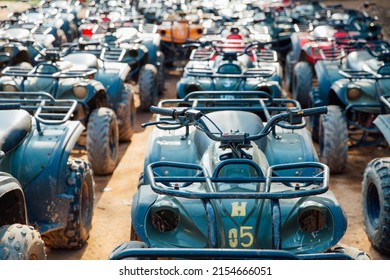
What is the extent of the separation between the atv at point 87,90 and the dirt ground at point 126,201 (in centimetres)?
28

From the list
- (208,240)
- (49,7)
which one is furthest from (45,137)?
(49,7)

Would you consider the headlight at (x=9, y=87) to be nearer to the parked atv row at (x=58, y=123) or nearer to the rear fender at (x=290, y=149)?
the parked atv row at (x=58, y=123)

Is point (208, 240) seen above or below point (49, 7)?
above

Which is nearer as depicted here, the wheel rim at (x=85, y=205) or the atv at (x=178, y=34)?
the wheel rim at (x=85, y=205)

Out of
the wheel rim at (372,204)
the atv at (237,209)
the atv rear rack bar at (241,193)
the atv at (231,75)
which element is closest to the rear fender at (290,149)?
the atv at (237,209)

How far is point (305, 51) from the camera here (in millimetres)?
10992

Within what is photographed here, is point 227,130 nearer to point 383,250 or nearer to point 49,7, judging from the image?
point 383,250

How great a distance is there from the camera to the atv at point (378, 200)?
18.0 feet

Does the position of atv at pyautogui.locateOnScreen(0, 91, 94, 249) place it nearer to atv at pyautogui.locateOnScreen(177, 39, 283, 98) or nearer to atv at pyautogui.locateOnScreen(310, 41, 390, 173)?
atv at pyautogui.locateOnScreen(177, 39, 283, 98)

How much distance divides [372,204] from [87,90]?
3384 millimetres

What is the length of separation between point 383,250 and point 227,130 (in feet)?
5.39

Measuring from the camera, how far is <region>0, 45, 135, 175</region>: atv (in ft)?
24.8

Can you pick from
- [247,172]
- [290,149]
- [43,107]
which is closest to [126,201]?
[43,107]
